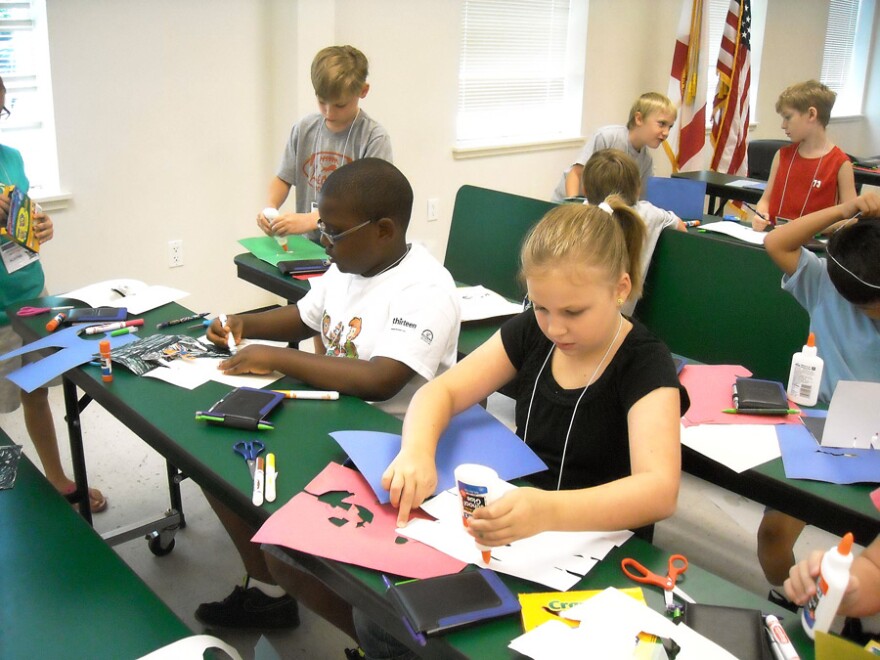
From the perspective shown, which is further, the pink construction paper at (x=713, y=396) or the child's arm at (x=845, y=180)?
the child's arm at (x=845, y=180)

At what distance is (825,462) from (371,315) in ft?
3.38

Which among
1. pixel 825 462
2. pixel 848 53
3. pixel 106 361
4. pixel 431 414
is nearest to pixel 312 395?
pixel 431 414

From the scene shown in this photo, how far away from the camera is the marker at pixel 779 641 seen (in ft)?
3.34

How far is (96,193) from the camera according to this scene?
368cm

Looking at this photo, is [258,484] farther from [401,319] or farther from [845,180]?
[845,180]

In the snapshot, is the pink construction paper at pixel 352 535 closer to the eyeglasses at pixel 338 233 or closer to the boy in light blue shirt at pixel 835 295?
the eyeglasses at pixel 338 233

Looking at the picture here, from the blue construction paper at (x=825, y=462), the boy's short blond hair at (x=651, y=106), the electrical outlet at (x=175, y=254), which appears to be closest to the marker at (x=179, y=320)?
Result: the blue construction paper at (x=825, y=462)

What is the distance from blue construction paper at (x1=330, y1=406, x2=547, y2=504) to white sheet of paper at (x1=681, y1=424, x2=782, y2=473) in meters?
0.46

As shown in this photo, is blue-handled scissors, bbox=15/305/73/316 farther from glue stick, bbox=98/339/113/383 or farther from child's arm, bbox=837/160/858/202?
child's arm, bbox=837/160/858/202

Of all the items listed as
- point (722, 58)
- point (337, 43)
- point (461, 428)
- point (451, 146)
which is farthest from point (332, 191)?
point (722, 58)

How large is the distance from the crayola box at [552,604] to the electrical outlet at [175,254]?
330cm

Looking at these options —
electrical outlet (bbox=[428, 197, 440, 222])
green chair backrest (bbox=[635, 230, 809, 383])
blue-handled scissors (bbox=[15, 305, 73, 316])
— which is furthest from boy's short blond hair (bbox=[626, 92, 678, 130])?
blue-handled scissors (bbox=[15, 305, 73, 316])

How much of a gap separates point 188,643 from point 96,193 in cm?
290

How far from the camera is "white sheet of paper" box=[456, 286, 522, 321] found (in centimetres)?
253
